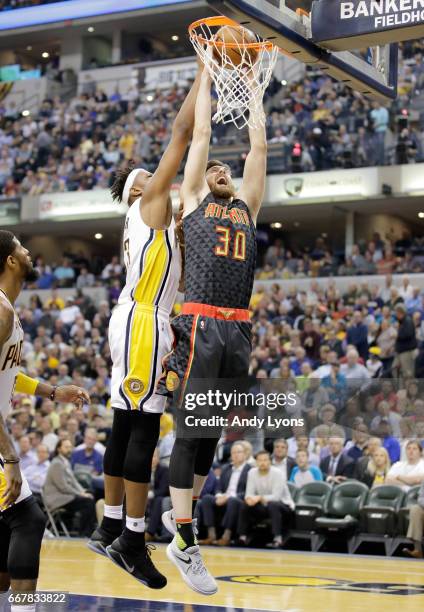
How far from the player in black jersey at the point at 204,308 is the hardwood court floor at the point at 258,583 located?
1.73 meters

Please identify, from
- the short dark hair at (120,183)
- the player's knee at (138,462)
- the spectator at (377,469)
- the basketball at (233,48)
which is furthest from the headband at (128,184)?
the spectator at (377,469)

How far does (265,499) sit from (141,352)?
24.2ft

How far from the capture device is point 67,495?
14.6 metres

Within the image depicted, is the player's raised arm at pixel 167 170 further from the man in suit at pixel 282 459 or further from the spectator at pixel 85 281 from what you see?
the spectator at pixel 85 281

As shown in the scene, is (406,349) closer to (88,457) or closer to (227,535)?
(227,535)

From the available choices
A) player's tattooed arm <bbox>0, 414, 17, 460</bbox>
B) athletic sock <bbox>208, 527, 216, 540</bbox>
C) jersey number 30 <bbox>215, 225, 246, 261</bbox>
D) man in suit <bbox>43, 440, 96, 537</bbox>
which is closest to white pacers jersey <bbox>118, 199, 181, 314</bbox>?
jersey number 30 <bbox>215, 225, 246, 261</bbox>

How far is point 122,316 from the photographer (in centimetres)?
645

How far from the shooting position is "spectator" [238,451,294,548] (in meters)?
13.3

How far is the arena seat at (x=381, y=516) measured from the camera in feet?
41.6

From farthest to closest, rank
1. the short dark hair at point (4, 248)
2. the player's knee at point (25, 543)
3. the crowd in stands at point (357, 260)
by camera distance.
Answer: the crowd in stands at point (357, 260) < the short dark hair at point (4, 248) < the player's knee at point (25, 543)

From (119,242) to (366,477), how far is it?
1950 centimetres

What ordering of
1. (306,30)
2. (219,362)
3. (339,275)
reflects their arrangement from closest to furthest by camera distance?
(219,362) < (306,30) < (339,275)

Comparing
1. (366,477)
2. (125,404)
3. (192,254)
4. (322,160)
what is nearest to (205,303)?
(192,254)

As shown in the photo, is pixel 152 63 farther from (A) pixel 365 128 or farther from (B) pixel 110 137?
(A) pixel 365 128
